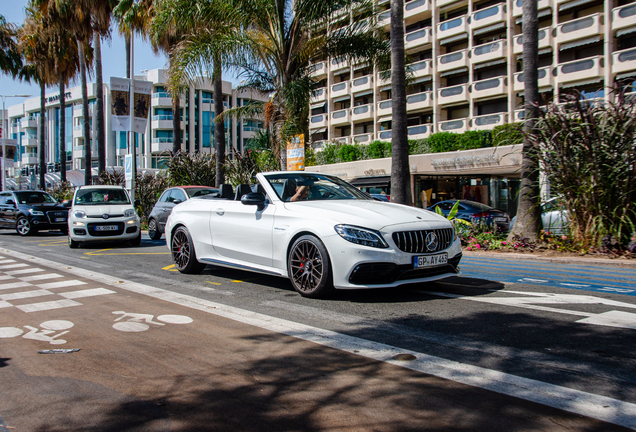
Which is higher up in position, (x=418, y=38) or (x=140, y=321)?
(x=418, y=38)

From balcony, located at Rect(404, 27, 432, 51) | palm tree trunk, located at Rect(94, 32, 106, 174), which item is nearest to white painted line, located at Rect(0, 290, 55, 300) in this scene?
palm tree trunk, located at Rect(94, 32, 106, 174)

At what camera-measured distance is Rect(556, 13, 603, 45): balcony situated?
32938mm

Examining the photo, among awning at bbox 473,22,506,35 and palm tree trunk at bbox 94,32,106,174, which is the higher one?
awning at bbox 473,22,506,35

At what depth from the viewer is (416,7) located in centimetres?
4350

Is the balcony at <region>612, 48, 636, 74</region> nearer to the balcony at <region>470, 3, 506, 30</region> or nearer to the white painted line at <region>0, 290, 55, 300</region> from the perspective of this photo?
the balcony at <region>470, 3, 506, 30</region>

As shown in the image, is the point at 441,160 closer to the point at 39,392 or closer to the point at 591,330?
the point at 591,330

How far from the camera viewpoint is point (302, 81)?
14828 millimetres

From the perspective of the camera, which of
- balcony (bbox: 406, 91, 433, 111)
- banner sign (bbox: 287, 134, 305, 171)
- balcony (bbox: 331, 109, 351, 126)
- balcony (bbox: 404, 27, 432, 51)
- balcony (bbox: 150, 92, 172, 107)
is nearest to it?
banner sign (bbox: 287, 134, 305, 171)

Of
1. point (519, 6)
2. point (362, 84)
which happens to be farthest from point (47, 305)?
point (362, 84)

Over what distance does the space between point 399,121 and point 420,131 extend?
30.1 metres

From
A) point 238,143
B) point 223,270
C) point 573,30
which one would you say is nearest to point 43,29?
point 223,270

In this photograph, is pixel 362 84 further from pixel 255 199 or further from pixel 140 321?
pixel 140 321

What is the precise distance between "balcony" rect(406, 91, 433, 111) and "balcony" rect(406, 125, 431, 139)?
6.67ft

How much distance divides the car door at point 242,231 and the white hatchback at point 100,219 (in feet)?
22.6
